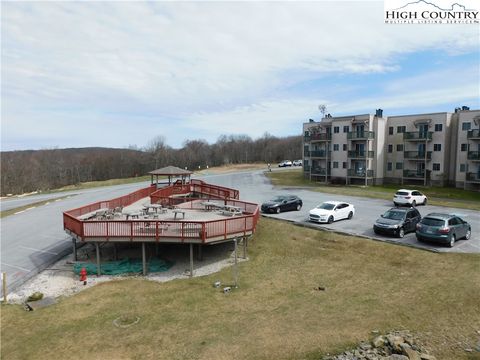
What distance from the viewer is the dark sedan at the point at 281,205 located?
99.6 feet

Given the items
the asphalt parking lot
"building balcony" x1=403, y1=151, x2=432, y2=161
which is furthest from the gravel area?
"building balcony" x1=403, y1=151, x2=432, y2=161

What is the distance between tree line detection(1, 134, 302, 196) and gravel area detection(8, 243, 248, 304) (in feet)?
→ 241

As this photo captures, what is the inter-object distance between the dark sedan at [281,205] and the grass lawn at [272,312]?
10689 millimetres

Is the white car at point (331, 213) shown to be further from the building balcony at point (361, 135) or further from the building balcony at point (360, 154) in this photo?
the building balcony at point (361, 135)

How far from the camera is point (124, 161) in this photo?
120m

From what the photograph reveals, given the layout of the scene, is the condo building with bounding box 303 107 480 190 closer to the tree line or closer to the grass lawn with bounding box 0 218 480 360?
the grass lawn with bounding box 0 218 480 360

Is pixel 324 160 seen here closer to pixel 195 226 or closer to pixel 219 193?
pixel 219 193

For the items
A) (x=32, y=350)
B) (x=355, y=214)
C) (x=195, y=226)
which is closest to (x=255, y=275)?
(x=195, y=226)

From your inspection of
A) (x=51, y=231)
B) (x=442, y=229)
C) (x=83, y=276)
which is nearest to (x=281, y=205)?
(x=442, y=229)

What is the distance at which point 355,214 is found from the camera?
30.0 metres

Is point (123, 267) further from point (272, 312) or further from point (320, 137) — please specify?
point (320, 137)

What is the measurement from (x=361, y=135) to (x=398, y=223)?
105 ft

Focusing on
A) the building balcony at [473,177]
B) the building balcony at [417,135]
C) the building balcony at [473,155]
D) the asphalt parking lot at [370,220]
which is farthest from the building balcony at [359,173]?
the asphalt parking lot at [370,220]

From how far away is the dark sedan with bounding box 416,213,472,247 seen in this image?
19.8 metres
